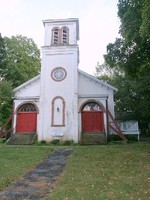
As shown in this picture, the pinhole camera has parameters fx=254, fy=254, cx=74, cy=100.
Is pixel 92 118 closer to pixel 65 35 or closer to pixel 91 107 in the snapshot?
pixel 91 107

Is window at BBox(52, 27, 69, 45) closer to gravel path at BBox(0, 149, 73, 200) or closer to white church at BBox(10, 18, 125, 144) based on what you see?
white church at BBox(10, 18, 125, 144)

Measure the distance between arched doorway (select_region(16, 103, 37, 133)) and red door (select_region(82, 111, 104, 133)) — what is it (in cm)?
472

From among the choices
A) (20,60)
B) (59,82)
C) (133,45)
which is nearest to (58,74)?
(59,82)

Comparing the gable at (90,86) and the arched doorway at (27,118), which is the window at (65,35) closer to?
the gable at (90,86)

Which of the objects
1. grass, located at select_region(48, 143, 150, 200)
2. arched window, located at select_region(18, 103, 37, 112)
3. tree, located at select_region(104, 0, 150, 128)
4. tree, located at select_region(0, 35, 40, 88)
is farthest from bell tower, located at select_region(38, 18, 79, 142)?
grass, located at select_region(48, 143, 150, 200)

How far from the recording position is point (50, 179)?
9281 mm

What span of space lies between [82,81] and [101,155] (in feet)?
36.9

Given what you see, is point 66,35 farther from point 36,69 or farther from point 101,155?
point 101,155

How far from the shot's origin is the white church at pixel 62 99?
896 inches

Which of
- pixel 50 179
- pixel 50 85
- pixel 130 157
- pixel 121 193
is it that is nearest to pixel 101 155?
pixel 130 157

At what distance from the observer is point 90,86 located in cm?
2430

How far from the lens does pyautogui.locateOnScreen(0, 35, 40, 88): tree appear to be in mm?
32219

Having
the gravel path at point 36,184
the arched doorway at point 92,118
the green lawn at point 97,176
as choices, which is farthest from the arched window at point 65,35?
the gravel path at point 36,184

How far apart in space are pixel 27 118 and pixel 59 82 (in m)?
4.69
